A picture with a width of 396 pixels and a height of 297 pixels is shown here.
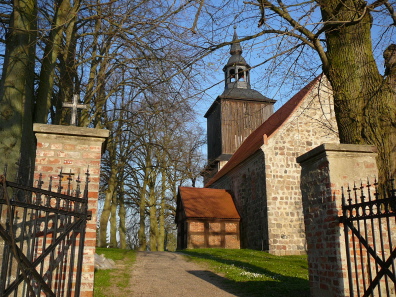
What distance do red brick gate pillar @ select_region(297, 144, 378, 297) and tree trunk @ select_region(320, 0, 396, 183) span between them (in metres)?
0.28

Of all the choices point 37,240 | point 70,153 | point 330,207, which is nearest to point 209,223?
point 330,207

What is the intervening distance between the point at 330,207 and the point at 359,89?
6.11ft

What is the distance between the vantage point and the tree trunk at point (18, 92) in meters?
6.05

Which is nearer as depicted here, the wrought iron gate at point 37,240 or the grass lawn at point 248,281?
Answer: the wrought iron gate at point 37,240

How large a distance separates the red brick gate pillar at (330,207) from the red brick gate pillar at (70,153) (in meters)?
2.92

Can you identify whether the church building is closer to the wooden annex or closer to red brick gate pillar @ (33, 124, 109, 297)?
the wooden annex

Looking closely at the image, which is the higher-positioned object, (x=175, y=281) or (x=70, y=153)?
(x=70, y=153)

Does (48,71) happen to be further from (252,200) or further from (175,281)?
(252,200)

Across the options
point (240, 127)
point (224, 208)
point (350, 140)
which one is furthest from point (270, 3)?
point (240, 127)

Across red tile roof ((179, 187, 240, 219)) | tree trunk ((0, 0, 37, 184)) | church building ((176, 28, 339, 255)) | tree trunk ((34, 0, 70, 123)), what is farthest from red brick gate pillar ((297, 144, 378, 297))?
red tile roof ((179, 187, 240, 219))

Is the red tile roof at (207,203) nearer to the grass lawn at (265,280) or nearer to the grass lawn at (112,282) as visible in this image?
the grass lawn at (265,280)

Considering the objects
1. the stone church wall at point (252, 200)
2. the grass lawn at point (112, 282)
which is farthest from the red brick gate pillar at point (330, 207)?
the stone church wall at point (252, 200)

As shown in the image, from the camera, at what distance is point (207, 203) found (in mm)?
20844

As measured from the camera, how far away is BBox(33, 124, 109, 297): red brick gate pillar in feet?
13.9
